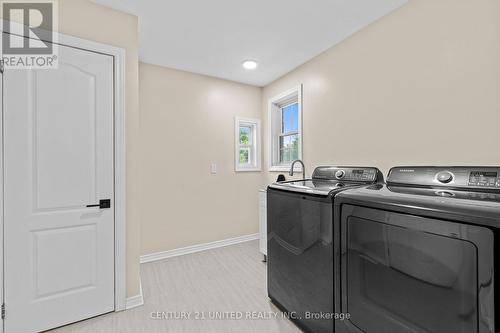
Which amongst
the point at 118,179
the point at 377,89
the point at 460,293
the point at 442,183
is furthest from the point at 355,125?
the point at 118,179

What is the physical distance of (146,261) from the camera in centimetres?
278

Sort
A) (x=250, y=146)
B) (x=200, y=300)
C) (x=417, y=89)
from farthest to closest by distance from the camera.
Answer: (x=250, y=146) → (x=200, y=300) → (x=417, y=89)

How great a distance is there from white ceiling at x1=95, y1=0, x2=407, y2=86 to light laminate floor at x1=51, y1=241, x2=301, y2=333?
7.98ft

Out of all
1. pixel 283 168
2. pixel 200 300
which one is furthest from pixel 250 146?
pixel 200 300

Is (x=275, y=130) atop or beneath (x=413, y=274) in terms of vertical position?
atop

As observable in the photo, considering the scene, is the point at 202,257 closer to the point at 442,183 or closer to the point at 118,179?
the point at 118,179

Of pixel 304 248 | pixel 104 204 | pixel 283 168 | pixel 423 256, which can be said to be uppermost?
pixel 283 168

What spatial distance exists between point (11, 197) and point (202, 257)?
1.96 meters

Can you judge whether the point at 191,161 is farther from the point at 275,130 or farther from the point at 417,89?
the point at 417,89

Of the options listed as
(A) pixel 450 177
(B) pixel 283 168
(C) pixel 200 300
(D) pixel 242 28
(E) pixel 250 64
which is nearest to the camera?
(A) pixel 450 177

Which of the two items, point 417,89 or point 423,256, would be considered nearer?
point 423,256

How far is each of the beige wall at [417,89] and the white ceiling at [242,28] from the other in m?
0.20

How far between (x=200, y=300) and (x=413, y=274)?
166 centimetres

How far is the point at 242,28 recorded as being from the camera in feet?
6.99
